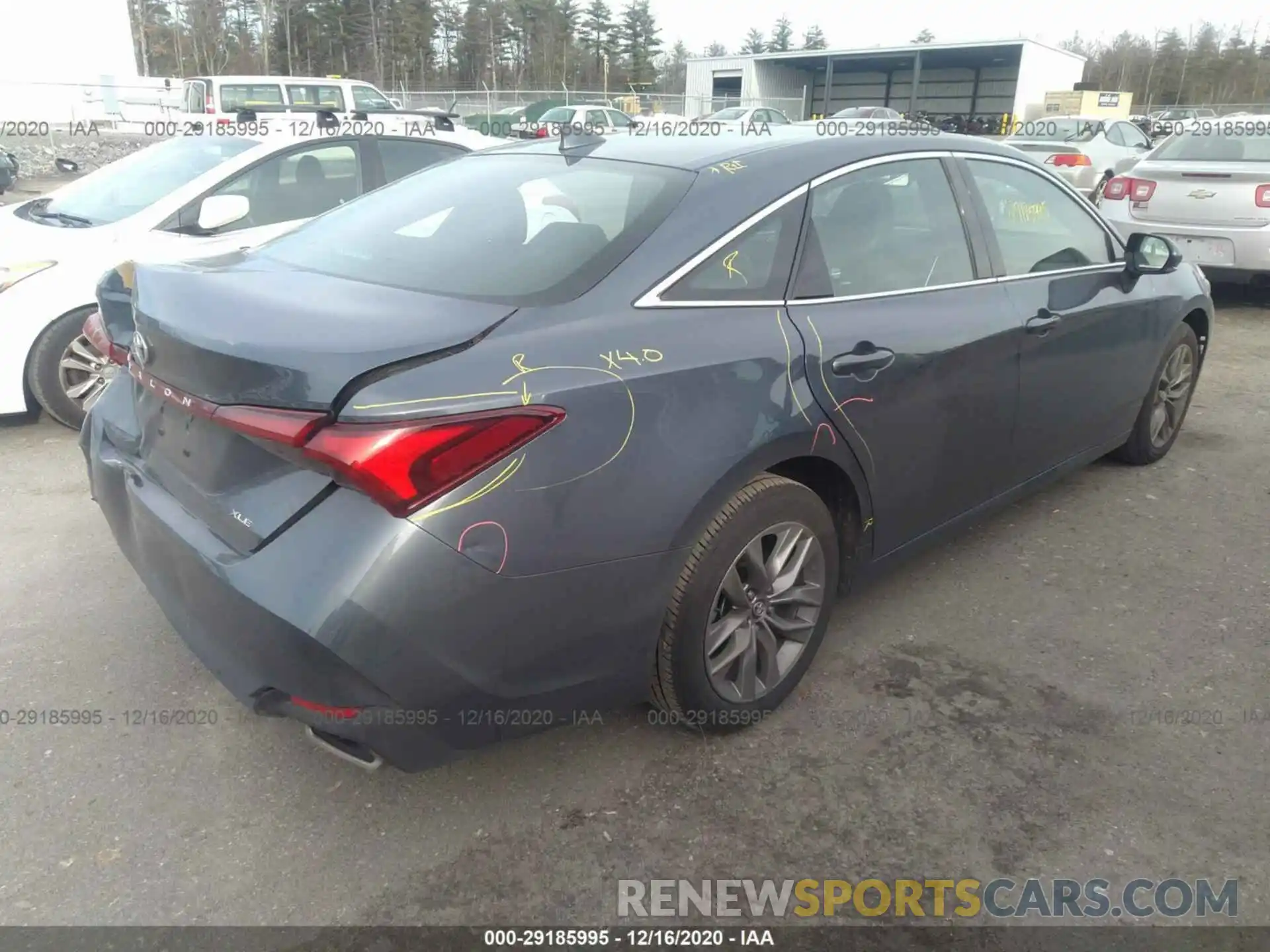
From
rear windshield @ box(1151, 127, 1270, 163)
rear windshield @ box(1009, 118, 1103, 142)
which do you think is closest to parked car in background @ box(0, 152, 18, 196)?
rear windshield @ box(1151, 127, 1270, 163)

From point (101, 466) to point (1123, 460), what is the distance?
450cm

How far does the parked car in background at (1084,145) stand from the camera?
1634 cm

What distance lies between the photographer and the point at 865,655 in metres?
3.25

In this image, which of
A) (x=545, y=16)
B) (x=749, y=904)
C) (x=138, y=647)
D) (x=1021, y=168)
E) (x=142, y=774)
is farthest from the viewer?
(x=545, y=16)

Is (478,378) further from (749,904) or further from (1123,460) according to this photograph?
(1123,460)

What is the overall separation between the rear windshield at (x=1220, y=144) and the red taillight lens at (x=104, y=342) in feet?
29.8

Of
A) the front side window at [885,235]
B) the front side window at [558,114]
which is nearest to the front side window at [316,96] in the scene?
the front side window at [558,114]

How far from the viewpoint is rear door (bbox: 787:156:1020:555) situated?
277cm

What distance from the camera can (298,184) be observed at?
18.9ft

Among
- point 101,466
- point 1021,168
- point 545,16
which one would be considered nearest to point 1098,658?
point 1021,168

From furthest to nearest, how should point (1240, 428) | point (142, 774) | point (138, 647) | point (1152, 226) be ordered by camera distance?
point (1152, 226) < point (1240, 428) < point (138, 647) < point (142, 774)

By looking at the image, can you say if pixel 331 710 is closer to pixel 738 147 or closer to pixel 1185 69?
pixel 738 147

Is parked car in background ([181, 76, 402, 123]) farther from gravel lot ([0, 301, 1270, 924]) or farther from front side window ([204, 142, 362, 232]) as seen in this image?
gravel lot ([0, 301, 1270, 924])

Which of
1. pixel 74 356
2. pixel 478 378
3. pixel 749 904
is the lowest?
pixel 749 904
